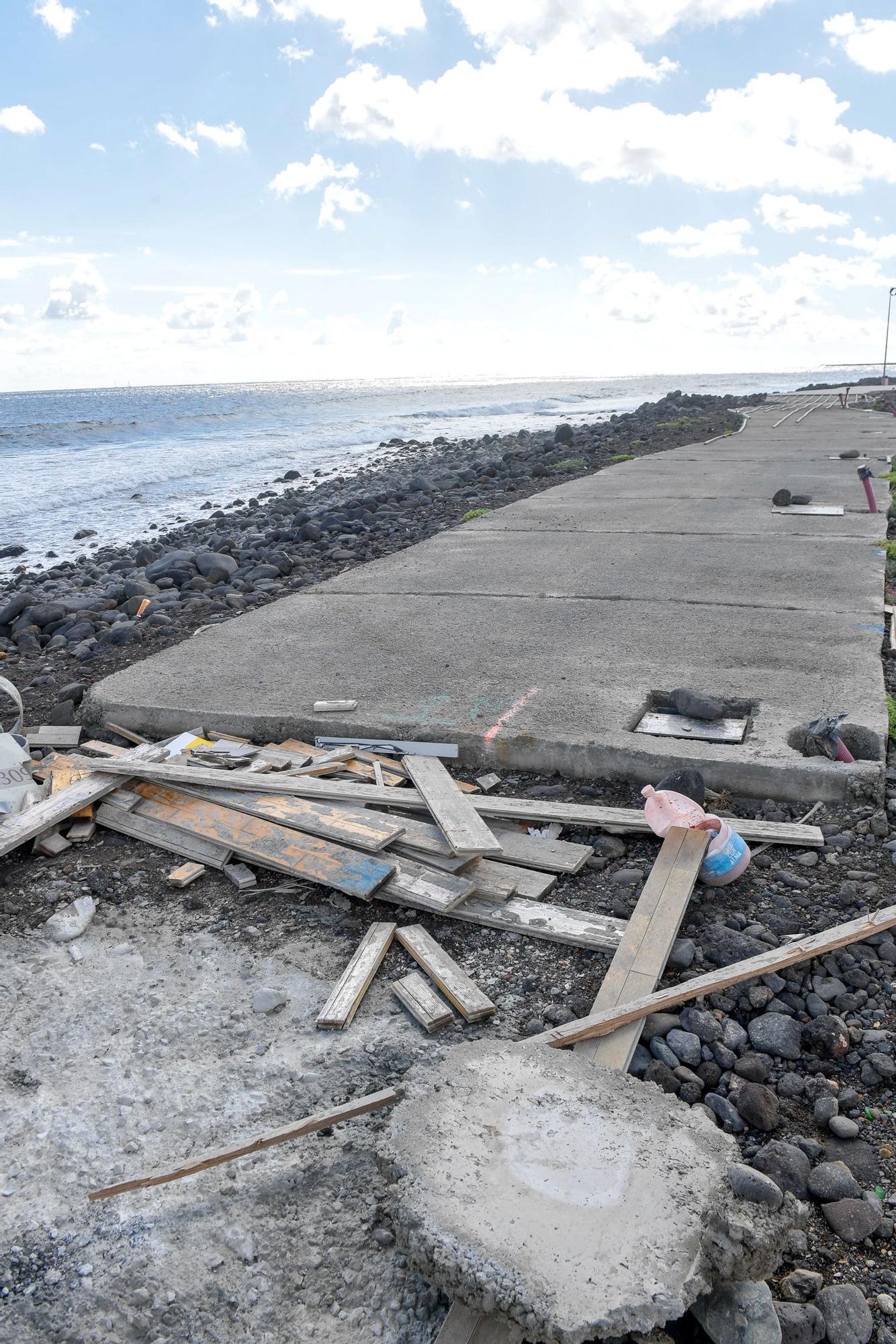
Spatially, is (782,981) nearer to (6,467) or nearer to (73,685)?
(73,685)

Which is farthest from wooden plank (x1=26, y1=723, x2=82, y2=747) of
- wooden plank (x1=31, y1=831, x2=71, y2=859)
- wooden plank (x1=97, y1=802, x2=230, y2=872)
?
wooden plank (x1=31, y1=831, x2=71, y2=859)

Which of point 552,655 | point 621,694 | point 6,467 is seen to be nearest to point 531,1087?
point 621,694

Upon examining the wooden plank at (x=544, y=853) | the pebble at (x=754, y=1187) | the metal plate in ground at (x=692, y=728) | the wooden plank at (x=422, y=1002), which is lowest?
the pebble at (x=754, y=1187)

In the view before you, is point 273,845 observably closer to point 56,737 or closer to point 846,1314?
point 56,737

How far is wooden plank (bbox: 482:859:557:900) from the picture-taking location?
334cm

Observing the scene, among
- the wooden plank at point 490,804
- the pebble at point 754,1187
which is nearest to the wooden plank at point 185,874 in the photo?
the wooden plank at point 490,804

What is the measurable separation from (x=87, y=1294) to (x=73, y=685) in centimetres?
425

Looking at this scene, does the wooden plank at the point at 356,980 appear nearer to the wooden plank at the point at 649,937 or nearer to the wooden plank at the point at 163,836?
the wooden plank at the point at 649,937

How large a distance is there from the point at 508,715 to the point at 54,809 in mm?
1958

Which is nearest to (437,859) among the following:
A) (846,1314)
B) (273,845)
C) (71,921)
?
(273,845)

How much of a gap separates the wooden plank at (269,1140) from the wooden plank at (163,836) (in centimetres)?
141

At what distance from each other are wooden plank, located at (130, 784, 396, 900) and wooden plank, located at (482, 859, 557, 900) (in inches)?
16.5

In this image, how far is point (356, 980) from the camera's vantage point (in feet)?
9.54

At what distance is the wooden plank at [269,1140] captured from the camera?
87.0 inches
